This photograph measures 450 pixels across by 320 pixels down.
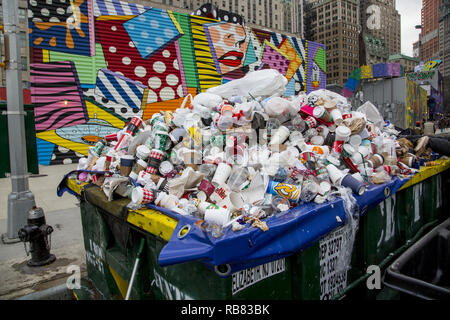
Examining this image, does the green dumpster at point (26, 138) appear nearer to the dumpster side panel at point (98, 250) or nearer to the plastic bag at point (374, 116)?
the dumpster side panel at point (98, 250)

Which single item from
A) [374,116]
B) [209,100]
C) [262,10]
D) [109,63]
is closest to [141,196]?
[209,100]

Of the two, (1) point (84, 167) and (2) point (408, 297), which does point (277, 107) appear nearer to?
(2) point (408, 297)

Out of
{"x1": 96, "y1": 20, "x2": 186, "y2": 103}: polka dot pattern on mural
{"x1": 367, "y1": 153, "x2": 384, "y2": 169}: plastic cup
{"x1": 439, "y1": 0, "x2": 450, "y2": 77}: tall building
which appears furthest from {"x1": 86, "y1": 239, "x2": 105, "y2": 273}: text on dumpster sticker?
{"x1": 439, "y1": 0, "x2": 450, "y2": 77}: tall building

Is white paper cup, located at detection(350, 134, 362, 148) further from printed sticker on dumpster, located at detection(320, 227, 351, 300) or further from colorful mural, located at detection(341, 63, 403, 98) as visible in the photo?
colorful mural, located at detection(341, 63, 403, 98)

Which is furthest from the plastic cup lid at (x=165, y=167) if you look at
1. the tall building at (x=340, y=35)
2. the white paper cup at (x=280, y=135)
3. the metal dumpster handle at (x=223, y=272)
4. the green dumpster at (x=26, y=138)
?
the tall building at (x=340, y=35)

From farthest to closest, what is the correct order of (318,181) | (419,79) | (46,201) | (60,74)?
(419,79) < (60,74) < (46,201) < (318,181)

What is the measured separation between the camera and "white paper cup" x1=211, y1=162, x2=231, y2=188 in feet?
6.42

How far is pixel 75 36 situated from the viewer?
9.94 meters

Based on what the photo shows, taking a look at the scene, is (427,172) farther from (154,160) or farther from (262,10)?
(262,10)

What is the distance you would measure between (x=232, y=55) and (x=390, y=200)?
40.5ft

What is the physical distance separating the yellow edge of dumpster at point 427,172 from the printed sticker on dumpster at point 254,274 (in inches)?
60.5

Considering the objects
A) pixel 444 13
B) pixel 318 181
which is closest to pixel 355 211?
pixel 318 181

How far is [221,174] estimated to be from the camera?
6.51 ft
